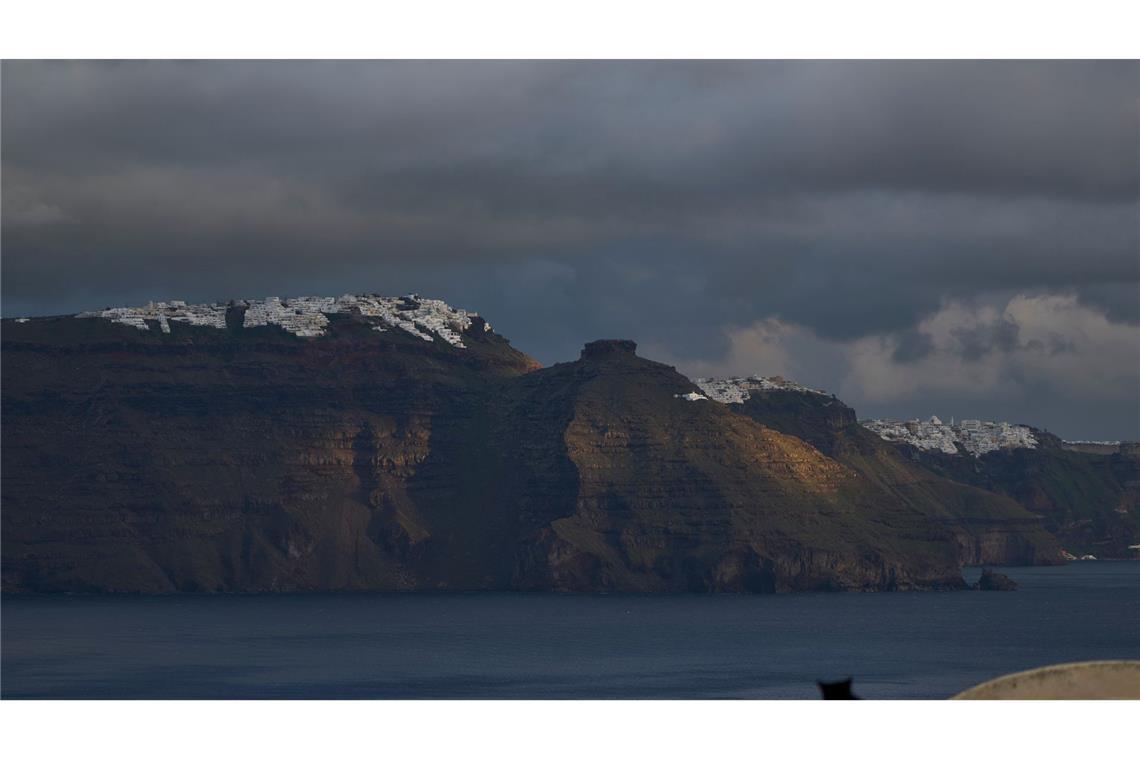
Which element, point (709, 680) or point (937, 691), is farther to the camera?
point (709, 680)

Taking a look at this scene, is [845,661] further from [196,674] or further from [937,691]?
[196,674]

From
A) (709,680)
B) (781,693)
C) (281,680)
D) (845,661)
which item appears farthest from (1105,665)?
(845,661)

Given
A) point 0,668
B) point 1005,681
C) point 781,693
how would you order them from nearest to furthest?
1. point 1005,681
2. point 781,693
3. point 0,668

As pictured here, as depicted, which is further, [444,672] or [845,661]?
[845,661]

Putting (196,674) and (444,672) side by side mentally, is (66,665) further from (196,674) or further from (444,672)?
(444,672)

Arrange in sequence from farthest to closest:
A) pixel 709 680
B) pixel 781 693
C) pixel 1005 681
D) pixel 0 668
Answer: pixel 0 668 → pixel 709 680 → pixel 781 693 → pixel 1005 681

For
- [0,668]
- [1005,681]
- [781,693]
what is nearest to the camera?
[1005,681]

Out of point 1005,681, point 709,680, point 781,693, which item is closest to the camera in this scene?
point 1005,681

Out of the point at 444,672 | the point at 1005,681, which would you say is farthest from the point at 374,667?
the point at 1005,681
